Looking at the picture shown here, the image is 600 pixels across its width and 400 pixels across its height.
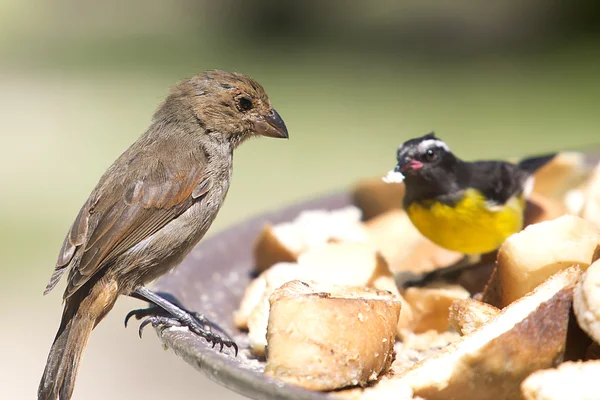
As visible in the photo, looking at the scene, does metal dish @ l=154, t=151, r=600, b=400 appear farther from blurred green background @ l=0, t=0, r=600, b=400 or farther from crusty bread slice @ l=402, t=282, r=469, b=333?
blurred green background @ l=0, t=0, r=600, b=400

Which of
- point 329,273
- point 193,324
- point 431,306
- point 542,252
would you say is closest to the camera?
point 542,252

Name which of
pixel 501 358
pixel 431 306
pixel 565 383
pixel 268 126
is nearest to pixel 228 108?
pixel 268 126

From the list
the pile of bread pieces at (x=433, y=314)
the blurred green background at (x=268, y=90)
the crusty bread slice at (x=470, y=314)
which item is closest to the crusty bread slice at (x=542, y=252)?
the pile of bread pieces at (x=433, y=314)

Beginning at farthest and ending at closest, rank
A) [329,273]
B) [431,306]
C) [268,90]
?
[268,90] → [329,273] → [431,306]

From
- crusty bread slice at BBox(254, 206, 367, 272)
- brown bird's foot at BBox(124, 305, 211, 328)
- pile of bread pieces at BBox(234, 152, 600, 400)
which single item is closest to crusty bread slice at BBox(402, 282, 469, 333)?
pile of bread pieces at BBox(234, 152, 600, 400)

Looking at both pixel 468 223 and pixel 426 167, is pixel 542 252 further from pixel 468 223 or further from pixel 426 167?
pixel 426 167

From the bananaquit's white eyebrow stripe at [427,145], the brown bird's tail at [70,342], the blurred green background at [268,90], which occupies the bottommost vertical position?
the blurred green background at [268,90]

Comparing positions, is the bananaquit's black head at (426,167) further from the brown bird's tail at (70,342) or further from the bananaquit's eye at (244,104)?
the brown bird's tail at (70,342)
